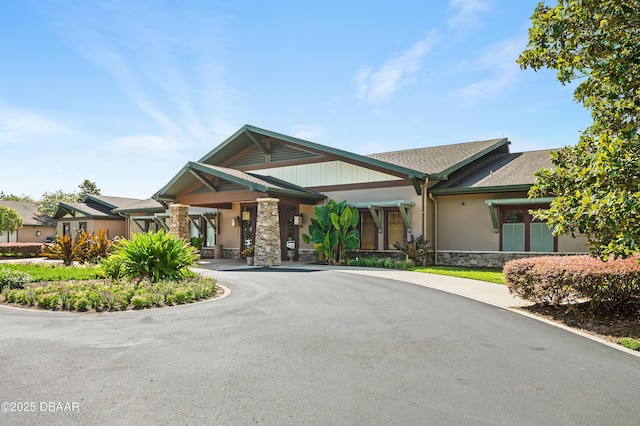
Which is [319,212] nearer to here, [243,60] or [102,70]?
[243,60]

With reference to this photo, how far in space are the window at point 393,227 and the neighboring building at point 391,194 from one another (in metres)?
0.04

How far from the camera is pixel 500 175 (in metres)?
18.3

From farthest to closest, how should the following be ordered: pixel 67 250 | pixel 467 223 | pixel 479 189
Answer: pixel 467 223 → pixel 479 189 → pixel 67 250

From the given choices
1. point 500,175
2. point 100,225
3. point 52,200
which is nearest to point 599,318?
point 500,175

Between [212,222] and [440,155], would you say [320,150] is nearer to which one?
[440,155]

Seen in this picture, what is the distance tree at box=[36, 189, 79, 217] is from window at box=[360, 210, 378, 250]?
41.1 m

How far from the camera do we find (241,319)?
7.66 meters

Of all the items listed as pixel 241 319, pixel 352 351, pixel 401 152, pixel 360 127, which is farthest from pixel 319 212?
pixel 352 351

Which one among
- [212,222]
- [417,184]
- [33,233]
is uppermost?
[417,184]

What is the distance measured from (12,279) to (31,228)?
1450 inches

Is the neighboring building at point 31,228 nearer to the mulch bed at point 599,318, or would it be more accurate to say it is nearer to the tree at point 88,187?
the tree at point 88,187

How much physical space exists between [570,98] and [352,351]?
6254mm

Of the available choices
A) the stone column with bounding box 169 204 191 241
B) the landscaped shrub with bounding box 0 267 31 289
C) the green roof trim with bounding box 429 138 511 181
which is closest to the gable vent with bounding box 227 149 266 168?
the stone column with bounding box 169 204 191 241

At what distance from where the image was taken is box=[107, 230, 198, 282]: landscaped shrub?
37.7ft
